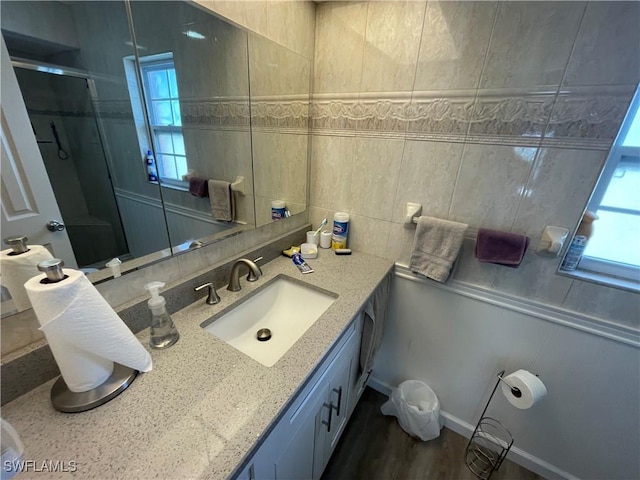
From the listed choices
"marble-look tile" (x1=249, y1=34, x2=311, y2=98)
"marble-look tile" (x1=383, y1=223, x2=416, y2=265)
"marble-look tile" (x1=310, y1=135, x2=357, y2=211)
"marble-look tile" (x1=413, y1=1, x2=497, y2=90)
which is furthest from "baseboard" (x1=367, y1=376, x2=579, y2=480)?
"marble-look tile" (x1=249, y1=34, x2=311, y2=98)

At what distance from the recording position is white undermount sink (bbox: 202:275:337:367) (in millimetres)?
922

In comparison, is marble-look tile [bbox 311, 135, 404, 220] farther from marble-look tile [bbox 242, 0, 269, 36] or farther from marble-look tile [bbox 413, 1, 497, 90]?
marble-look tile [bbox 242, 0, 269, 36]

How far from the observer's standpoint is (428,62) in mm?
1023

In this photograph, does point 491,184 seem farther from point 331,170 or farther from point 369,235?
point 331,170

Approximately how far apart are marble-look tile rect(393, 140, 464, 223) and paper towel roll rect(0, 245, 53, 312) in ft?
4.14

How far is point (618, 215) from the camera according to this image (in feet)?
2.98

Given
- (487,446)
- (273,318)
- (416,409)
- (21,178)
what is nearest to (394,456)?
(416,409)

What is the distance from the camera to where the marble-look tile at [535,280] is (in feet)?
3.30

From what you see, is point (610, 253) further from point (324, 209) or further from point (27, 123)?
point (27, 123)

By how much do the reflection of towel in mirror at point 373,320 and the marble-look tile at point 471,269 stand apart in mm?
332

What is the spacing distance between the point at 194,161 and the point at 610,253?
63.3 inches

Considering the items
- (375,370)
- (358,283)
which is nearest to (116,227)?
(358,283)

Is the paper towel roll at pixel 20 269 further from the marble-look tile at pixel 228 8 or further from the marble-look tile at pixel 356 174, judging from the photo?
the marble-look tile at pixel 356 174

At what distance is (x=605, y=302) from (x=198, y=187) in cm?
160
